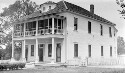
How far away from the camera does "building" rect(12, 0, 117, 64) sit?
81.6ft

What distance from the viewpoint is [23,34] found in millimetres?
29672

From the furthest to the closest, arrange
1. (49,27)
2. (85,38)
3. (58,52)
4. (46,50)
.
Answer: (85,38) < (46,50) < (49,27) < (58,52)

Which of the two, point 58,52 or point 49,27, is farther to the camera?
point 49,27

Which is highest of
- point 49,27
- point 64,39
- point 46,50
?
point 49,27

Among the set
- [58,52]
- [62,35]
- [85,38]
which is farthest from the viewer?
[85,38]

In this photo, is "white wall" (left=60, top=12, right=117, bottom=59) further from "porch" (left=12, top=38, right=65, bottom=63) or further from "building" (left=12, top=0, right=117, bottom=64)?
"porch" (left=12, top=38, right=65, bottom=63)

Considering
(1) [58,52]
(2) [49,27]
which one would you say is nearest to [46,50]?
(1) [58,52]

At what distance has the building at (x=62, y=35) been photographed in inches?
979

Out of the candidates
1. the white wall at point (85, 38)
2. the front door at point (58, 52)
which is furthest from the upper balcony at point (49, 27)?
the front door at point (58, 52)

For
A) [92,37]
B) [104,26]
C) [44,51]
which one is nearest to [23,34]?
[44,51]

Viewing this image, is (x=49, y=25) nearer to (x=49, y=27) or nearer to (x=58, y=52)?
(x=49, y=27)

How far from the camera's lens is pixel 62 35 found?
81.3 ft

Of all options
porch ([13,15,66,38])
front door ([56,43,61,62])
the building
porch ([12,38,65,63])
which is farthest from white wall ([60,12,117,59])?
front door ([56,43,61,62])

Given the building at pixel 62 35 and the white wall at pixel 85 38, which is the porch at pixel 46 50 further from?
the white wall at pixel 85 38
